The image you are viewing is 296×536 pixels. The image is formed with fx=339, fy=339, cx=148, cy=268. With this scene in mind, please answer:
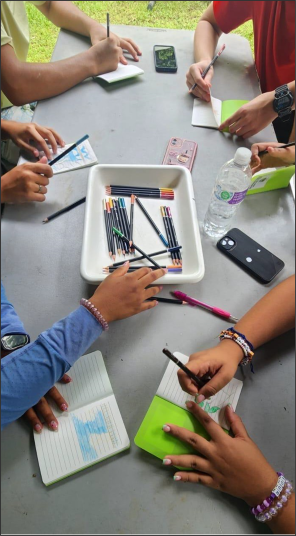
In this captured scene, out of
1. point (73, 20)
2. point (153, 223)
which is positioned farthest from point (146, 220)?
point (73, 20)

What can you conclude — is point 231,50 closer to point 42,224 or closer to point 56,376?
point 42,224

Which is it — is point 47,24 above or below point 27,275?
above

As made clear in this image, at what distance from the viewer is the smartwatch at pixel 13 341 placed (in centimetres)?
56

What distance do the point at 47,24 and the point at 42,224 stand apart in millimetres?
361

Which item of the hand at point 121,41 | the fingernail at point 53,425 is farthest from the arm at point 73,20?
the fingernail at point 53,425

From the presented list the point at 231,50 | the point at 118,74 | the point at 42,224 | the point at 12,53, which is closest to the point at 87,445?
the point at 42,224

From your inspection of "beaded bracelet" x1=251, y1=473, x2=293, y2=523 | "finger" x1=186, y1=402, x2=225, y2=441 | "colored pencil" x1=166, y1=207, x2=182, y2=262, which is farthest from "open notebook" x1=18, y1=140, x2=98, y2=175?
"beaded bracelet" x1=251, y1=473, x2=293, y2=523

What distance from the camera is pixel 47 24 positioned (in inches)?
22.9

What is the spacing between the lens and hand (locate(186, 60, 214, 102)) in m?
0.93

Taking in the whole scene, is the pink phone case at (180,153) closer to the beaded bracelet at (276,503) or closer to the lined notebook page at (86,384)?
the lined notebook page at (86,384)

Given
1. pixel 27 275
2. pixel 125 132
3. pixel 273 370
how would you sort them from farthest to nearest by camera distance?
pixel 125 132, pixel 27 275, pixel 273 370

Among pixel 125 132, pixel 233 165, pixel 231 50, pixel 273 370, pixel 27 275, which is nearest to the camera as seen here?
pixel 273 370

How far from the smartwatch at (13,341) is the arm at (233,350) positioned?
0.89 ft

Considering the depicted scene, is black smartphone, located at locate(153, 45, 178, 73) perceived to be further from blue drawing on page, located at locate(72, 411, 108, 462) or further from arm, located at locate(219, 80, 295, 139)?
blue drawing on page, located at locate(72, 411, 108, 462)
